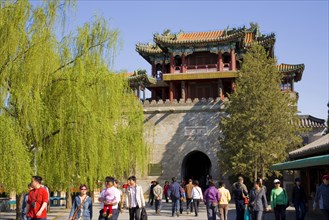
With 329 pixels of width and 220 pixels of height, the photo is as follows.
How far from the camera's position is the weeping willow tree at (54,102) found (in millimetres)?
10547

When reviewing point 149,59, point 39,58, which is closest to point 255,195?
point 39,58

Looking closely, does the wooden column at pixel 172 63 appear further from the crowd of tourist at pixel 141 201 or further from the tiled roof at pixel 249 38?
the crowd of tourist at pixel 141 201

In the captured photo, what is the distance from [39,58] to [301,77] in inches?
958

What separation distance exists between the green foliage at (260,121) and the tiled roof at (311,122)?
4.82 metres

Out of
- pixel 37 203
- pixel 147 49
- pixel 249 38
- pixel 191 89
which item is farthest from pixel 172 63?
pixel 37 203

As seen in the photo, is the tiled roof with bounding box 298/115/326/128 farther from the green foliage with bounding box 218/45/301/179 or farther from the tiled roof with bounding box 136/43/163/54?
the tiled roof with bounding box 136/43/163/54

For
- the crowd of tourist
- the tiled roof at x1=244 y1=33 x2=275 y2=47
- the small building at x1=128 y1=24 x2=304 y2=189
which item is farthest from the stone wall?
the crowd of tourist

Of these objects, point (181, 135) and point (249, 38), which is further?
point (249, 38)

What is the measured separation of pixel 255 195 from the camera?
31.2 feet

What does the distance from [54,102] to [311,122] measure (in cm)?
1939

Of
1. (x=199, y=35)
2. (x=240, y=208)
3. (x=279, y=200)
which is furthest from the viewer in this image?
(x=199, y=35)

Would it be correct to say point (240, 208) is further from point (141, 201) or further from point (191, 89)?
point (191, 89)

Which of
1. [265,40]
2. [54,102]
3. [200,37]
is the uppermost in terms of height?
[200,37]

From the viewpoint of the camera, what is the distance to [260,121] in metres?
21.2
